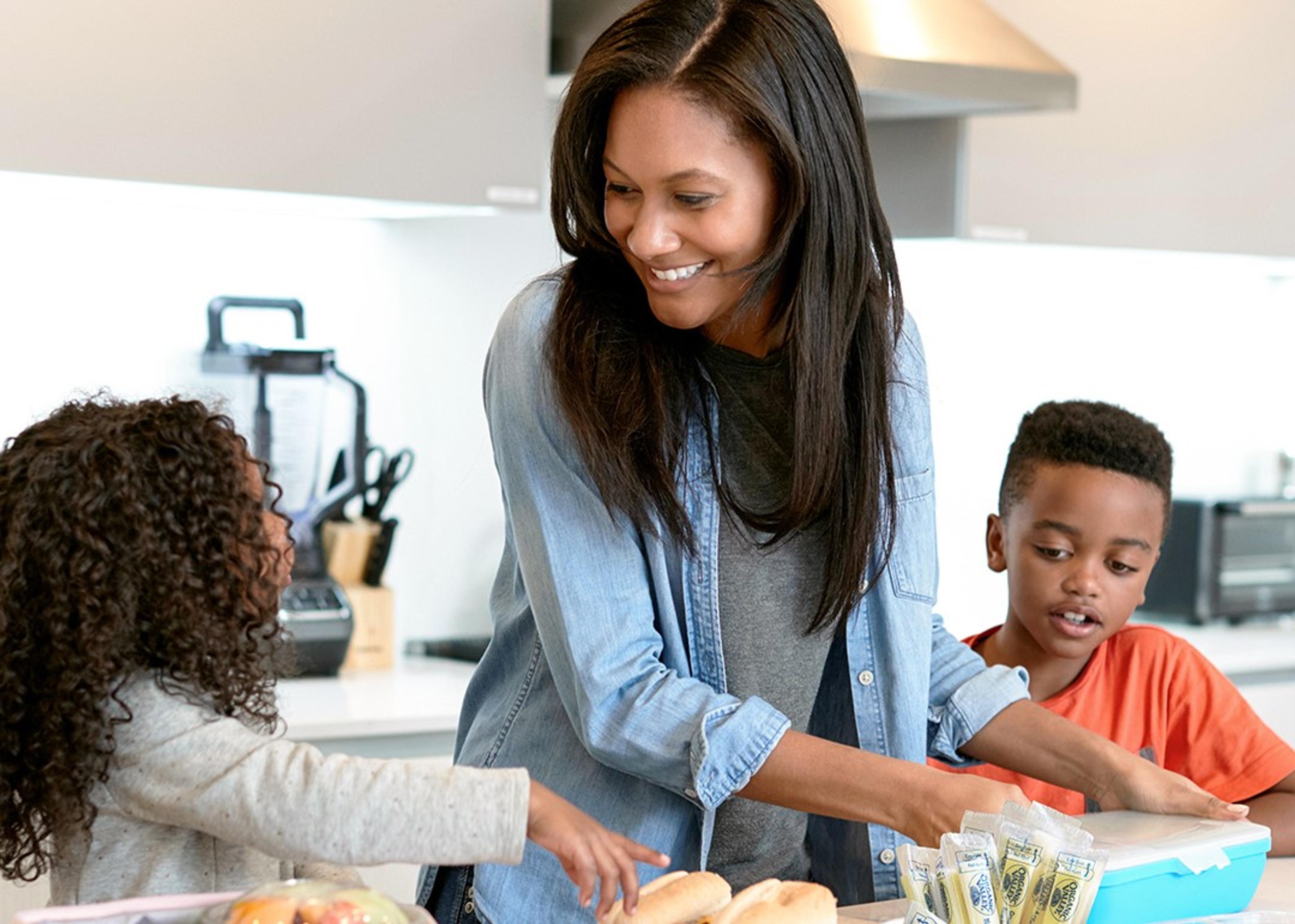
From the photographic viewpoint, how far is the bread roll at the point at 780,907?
0.90 meters

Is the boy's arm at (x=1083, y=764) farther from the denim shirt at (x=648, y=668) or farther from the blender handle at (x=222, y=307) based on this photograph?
the blender handle at (x=222, y=307)

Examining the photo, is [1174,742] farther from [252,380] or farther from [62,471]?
[252,380]

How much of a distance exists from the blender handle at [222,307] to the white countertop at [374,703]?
0.52 m

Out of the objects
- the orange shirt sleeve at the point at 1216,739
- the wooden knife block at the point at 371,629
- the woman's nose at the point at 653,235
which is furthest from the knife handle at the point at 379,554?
the woman's nose at the point at 653,235

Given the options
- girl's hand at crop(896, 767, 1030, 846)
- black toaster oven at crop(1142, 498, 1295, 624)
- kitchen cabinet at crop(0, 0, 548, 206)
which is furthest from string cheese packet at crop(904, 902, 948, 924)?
black toaster oven at crop(1142, 498, 1295, 624)

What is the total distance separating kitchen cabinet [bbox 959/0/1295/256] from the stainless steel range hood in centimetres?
22

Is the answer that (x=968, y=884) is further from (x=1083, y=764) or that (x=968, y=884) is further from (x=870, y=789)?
(x=1083, y=764)

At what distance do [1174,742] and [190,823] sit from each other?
104 cm

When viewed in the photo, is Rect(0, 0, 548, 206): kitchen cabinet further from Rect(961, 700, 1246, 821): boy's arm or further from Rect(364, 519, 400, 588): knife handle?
Rect(961, 700, 1246, 821): boy's arm

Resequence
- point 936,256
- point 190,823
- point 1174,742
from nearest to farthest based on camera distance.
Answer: point 190,823
point 1174,742
point 936,256

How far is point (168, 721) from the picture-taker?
0.98m

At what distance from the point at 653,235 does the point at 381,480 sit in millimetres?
1512

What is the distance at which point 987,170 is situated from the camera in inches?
105

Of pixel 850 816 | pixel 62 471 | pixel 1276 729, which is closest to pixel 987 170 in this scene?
pixel 1276 729
